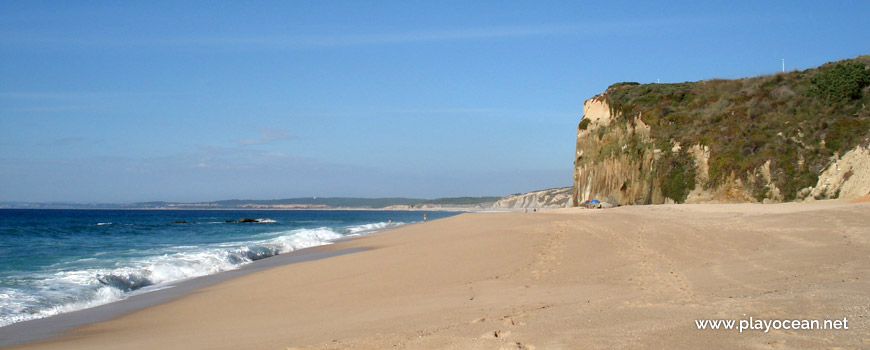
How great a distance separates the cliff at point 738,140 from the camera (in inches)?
1009

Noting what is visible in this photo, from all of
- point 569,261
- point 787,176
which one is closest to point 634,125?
point 787,176

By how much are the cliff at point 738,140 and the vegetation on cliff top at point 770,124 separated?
49 millimetres

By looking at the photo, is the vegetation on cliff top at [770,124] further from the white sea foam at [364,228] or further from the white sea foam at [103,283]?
the white sea foam at [103,283]

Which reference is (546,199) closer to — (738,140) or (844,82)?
(738,140)

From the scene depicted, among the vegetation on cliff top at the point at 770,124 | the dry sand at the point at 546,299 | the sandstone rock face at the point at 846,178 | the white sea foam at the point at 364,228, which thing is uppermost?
the vegetation on cliff top at the point at 770,124

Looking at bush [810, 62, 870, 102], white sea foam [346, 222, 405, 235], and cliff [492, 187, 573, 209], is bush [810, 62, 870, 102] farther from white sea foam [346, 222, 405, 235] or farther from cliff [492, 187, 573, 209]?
cliff [492, 187, 573, 209]

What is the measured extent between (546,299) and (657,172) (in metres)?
29.6

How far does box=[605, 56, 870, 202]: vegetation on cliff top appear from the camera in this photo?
26.2 metres

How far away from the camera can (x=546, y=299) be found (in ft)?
23.0

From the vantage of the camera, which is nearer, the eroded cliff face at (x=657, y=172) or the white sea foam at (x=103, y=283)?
the white sea foam at (x=103, y=283)

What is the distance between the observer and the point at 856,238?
11281 mm

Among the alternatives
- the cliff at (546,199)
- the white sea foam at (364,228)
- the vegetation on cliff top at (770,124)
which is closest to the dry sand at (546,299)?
the vegetation on cliff top at (770,124)

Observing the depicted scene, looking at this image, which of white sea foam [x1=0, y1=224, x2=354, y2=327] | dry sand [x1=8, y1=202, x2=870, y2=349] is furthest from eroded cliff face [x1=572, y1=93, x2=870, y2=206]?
white sea foam [x1=0, y1=224, x2=354, y2=327]

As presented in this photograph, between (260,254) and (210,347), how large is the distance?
13393mm
